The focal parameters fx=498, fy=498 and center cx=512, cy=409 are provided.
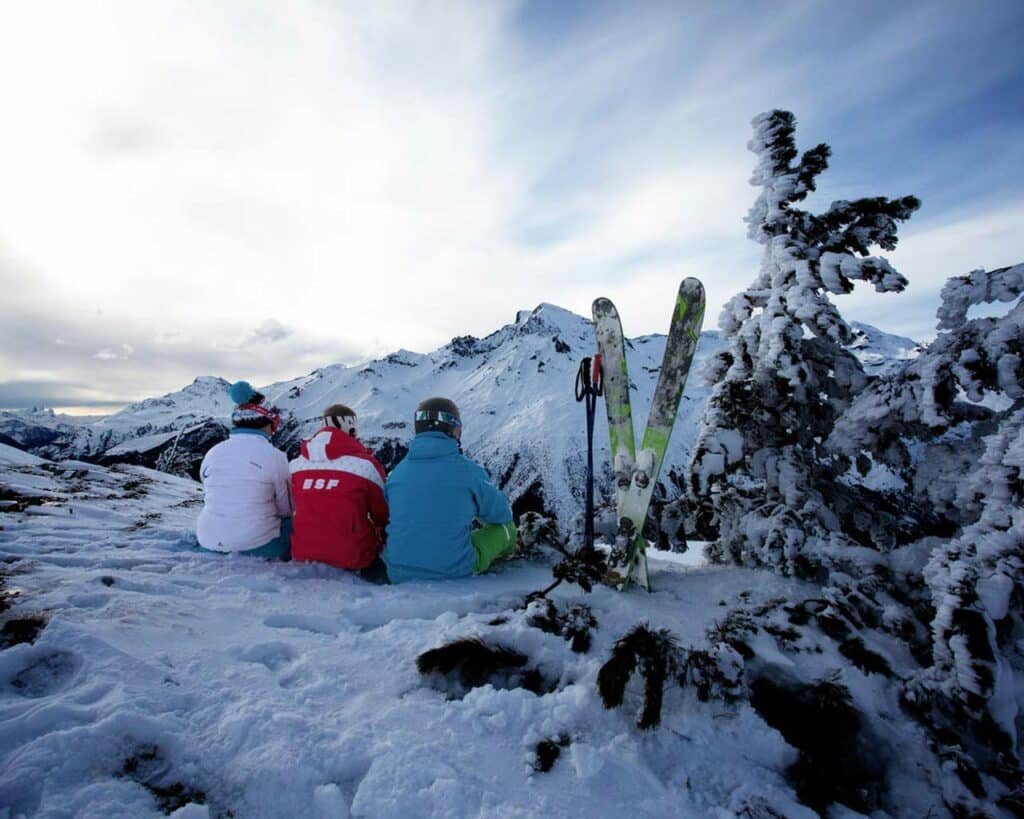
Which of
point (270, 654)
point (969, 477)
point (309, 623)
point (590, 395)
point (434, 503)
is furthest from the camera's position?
point (590, 395)

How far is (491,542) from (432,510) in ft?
2.88

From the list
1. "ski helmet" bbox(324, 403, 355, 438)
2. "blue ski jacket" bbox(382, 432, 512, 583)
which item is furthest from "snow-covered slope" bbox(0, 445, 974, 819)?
Result: "ski helmet" bbox(324, 403, 355, 438)

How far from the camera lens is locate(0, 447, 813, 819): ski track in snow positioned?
187 centimetres

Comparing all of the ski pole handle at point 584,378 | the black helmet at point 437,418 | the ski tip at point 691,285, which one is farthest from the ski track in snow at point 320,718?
the ski tip at point 691,285

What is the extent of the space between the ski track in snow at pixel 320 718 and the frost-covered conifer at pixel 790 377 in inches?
52.1

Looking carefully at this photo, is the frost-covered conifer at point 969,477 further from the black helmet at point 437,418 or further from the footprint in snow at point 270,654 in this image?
the footprint in snow at point 270,654

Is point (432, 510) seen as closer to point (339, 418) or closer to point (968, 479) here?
point (339, 418)

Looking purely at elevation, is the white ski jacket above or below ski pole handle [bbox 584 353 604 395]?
below

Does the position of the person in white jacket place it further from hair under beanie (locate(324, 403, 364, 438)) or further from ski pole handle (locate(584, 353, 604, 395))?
ski pole handle (locate(584, 353, 604, 395))

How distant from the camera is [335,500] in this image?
4.90 metres

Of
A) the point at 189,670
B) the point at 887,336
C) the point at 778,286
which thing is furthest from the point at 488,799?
the point at 887,336

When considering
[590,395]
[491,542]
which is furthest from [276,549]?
[590,395]

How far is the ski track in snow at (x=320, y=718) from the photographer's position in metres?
1.87

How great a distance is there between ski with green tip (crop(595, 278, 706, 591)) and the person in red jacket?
250cm
